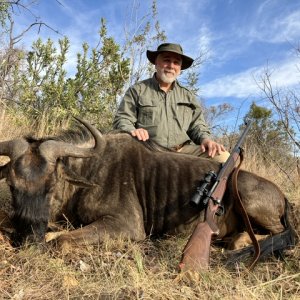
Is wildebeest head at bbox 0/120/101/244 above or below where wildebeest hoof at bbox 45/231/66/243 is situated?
above

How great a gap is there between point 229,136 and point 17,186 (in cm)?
646

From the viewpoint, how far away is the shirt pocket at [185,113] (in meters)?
5.33

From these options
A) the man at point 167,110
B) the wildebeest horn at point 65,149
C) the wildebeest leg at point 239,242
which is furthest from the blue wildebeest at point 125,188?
the man at point 167,110

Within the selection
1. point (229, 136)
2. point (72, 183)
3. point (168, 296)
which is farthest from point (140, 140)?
point (229, 136)

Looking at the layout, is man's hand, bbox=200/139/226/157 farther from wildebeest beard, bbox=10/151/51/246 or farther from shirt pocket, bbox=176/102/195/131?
wildebeest beard, bbox=10/151/51/246

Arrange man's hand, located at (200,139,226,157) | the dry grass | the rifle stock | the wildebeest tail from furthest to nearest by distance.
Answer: man's hand, located at (200,139,226,157), the wildebeest tail, the rifle stock, the dry grass

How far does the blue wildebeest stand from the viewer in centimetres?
355

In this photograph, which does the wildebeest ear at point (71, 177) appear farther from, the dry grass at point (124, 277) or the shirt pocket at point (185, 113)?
the shirt pocket at point (185, 113)

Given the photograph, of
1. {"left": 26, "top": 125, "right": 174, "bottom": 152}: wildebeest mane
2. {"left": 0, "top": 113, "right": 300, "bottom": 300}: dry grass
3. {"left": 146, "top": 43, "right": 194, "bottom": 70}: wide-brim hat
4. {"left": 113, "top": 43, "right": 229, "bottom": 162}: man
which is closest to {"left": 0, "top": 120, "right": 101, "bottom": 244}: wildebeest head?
{"left": 0, "top": 113, "right": 300, "bottom": 300}: dry grass

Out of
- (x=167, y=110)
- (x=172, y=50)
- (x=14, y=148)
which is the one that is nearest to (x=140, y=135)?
(x=167, y=110)

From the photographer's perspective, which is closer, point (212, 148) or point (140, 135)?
point (140, 135)

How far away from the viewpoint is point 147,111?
17.1 feet

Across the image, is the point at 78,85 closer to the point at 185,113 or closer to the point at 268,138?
the point at 185,113

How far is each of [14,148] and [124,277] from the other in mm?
1589
